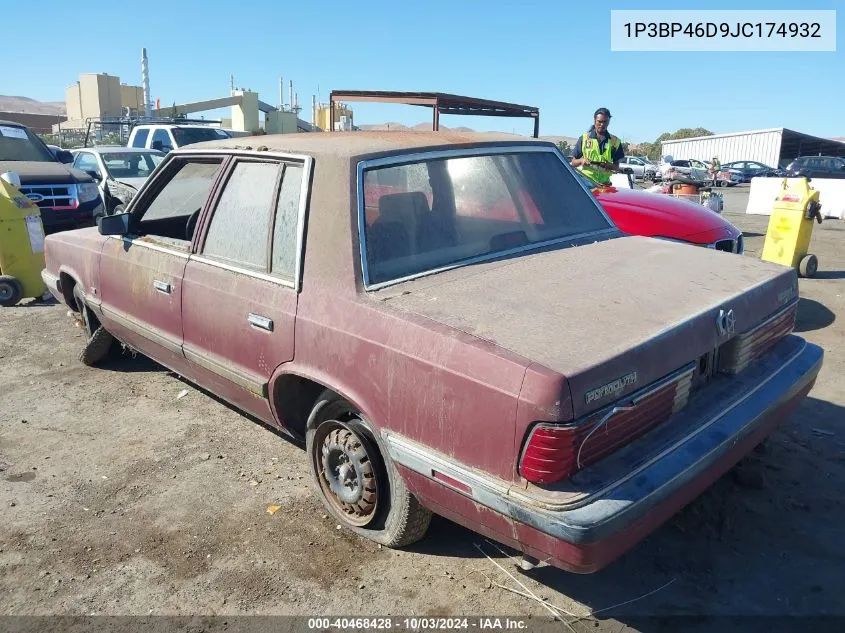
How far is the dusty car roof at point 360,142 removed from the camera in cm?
309

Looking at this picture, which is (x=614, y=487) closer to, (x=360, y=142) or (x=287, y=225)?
(x=287, y=225)

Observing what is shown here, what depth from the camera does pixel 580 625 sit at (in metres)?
2.47

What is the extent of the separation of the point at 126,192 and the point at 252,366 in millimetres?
9419

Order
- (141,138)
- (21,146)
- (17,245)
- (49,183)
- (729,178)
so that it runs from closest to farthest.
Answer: (17,245) < (49,183) < (21,146) < (141,138) < (729,178)

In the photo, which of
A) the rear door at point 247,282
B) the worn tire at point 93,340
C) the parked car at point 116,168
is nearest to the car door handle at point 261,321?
the rear door at point 247,282

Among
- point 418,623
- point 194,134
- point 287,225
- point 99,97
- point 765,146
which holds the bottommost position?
point 418,623

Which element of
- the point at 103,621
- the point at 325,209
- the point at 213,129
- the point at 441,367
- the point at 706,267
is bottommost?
the point at 103,621

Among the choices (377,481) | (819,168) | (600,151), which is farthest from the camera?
(819,168)

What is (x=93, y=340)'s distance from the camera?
5.05 meters

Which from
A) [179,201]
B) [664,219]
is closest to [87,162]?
[179,201]

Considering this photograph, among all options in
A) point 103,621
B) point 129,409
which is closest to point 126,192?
point 129,409

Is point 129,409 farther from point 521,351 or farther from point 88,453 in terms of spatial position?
point 521,351

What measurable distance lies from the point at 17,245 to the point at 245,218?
506 centimetres

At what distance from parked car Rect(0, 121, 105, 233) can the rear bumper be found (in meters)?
8.40
